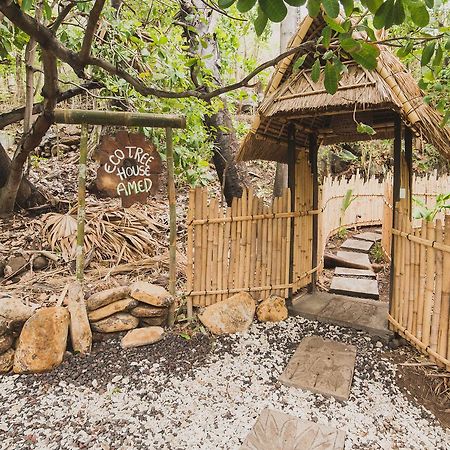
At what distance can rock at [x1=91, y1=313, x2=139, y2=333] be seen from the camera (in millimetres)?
3092

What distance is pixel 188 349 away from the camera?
309cm

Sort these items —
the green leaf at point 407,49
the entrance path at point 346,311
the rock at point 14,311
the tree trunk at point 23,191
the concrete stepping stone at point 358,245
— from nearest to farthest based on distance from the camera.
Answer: the green leaf at point 407,49, the rock at point 14,311, the entrance path at point 346,311, the tree trunk at point 23,191, the concrete stepping stone at point 358,245

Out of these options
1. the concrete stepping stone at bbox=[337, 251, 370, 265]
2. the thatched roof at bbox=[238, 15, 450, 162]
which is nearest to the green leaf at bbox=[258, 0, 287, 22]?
the thatched roof at bbox=[238, 15, 450, 162]

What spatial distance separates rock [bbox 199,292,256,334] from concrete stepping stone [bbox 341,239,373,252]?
371cm

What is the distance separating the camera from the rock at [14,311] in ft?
8.96

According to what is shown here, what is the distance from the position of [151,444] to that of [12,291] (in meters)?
2.21

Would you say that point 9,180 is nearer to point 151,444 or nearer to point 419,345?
point 151,444

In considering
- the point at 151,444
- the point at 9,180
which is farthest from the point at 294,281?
the point at 9,180

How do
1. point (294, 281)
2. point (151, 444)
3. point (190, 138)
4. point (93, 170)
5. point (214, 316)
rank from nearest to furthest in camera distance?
point (151, 444) → point (214, 316) → point (294, 281) → point (190, 138) → point (93, 170)

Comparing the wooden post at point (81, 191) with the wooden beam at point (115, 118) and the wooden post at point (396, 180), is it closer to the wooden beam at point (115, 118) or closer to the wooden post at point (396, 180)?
the wooden beam at point (115, 118)

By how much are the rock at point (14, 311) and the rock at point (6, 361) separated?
24 centimetres

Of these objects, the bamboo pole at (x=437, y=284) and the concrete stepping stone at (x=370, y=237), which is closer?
the bamboo pole at (x=437, y=284)

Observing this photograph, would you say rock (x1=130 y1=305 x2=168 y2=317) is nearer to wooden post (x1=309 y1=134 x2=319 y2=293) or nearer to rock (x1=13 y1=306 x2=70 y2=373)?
rock (x1=13 y1=306 x2=70 y2=373)

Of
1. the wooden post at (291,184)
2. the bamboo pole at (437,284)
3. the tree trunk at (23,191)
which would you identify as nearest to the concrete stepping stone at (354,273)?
the wooden post at (291,184)
